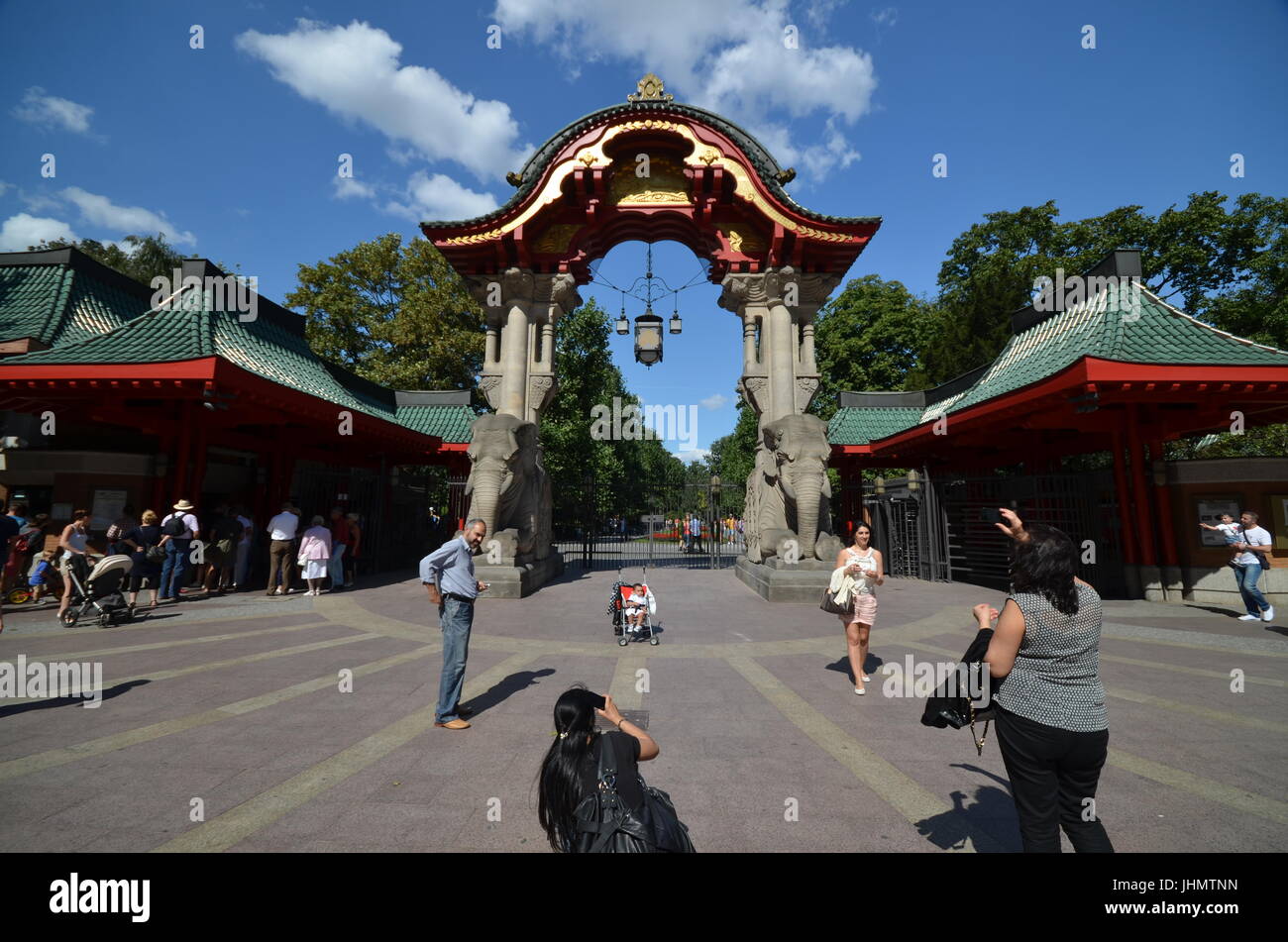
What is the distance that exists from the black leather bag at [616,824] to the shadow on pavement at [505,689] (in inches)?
119

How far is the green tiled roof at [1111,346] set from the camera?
9.16 meters

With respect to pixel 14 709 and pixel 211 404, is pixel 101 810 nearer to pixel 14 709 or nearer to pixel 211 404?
pixel 14 709

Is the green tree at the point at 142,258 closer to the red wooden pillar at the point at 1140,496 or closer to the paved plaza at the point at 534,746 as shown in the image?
the paved plaza at the point at 534,746

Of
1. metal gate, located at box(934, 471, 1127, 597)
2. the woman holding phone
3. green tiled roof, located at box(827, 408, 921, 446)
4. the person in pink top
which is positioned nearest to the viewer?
the woman holding phone

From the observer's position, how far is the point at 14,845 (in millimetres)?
2486

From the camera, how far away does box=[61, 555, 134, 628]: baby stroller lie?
7.30 meters

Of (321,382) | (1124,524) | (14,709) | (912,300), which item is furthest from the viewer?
(912,300)

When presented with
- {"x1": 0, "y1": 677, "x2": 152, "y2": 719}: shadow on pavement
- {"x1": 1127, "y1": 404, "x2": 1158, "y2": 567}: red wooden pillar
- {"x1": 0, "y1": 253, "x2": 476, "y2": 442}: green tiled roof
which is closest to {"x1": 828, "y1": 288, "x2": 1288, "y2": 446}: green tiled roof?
{"x1": 1127, "y1": 404, "x2": 1158, "y2": 567}: red wooden pillar

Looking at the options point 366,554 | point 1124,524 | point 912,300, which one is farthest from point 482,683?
point 912,300

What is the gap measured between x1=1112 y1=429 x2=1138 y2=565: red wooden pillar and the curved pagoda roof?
720 cm

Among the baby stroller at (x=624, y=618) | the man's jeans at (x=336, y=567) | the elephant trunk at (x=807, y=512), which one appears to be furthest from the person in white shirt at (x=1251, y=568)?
the man's jeans at (x=336, y=567)

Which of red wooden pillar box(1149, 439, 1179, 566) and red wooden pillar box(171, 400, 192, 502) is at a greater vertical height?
red wooden pillar box(171, 400, 192, 502)

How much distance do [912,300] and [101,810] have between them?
3469 cm

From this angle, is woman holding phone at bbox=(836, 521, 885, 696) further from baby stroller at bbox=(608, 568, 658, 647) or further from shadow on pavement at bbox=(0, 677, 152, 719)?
shadow on pavement at bbox=(0, 677, 152, 719)
